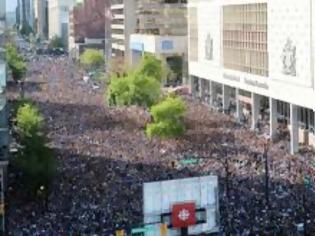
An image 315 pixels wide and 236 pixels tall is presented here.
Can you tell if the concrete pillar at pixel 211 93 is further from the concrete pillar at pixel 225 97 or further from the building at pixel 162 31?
the building at pixel 162 31

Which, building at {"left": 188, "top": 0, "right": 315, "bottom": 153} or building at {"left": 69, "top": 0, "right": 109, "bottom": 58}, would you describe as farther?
building at {"left": 69, "top": 0, "right": 109, "bottom": 58}

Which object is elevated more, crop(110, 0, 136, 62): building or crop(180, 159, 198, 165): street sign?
crop(110, 0, 136, 62): building

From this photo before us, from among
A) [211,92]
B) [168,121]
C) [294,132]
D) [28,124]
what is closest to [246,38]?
[168,121]

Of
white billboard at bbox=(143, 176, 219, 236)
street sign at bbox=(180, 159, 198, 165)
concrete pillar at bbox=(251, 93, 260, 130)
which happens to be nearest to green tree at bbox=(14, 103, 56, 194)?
street sign at bbox=(180, 159, 198, 165)

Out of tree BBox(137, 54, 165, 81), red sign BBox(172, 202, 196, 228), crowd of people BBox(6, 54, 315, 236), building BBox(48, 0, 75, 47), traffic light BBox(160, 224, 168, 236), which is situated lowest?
crowd of people BBox(6, 54, 315, 236)

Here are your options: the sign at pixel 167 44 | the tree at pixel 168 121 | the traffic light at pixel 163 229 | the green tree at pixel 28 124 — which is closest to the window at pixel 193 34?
the sign at pixel 167 44

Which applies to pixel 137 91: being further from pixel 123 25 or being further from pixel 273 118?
pixel 123 25

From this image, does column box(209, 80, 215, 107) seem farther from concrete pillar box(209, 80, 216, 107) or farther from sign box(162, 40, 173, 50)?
sign box(162, 40, 173, 50)
